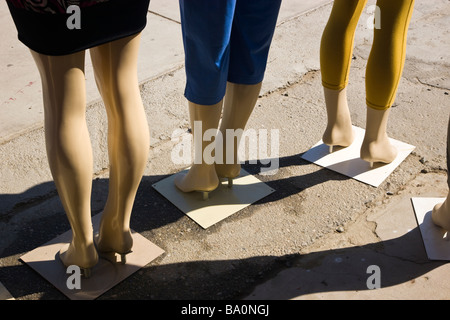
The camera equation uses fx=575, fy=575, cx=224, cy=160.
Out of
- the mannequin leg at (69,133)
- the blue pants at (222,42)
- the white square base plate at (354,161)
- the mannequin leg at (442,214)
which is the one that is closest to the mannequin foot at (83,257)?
the mannequin leg at (69,133)

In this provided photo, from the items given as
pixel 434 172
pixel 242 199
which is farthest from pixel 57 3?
pixel 434 172

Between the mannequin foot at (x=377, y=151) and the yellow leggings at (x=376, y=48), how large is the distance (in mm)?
168

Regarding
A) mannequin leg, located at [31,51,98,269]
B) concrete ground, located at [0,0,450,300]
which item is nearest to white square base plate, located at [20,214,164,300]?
concrete ground, located at [0,0,450,300]

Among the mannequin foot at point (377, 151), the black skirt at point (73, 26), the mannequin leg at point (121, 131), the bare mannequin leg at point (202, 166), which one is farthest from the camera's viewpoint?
the mannequin foot at point (377, 151)

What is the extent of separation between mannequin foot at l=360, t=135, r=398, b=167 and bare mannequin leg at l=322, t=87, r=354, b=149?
14 cm

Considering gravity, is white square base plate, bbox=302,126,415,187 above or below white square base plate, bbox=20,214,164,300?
above

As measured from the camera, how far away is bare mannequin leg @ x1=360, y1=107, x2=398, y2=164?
92.1 inches

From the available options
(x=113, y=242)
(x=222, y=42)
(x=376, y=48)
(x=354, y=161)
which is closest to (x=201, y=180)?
(x=113, y=242)

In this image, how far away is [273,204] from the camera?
89.5 inches

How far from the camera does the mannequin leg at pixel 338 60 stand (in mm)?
2275

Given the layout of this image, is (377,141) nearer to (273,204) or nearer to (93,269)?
(273,204)

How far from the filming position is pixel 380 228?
2166mm

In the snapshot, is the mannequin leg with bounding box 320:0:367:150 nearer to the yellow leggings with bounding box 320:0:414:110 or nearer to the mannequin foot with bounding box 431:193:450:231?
the yellow leggings with bounding box 320:0:414:110

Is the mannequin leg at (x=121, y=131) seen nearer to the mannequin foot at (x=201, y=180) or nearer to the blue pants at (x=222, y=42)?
the blue pants at (x=222, y=42)
